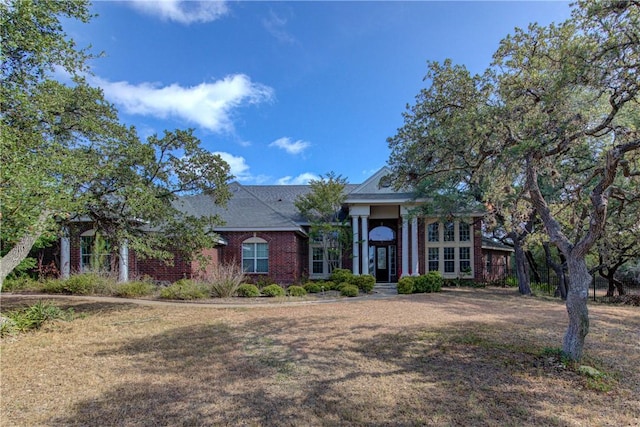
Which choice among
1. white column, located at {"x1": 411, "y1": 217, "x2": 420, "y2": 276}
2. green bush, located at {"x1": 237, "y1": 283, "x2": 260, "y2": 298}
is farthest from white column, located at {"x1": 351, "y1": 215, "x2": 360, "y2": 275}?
green bush, located at {"x1": 237, "y1": 283, "x2": 260, "y2": 298}

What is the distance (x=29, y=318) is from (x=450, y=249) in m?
19.0

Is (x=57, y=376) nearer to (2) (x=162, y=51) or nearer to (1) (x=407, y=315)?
(1) (x=407, y=315)

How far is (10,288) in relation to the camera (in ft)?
47.1

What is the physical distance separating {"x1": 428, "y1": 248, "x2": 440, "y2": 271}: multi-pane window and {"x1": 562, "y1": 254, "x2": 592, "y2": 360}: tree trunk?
1548cm

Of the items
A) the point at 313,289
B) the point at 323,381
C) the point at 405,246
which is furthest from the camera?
the point at 405,246

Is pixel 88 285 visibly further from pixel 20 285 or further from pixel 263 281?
pixel 263 281

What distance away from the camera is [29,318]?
26.8 ft

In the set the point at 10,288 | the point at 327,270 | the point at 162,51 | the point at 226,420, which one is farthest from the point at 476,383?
the point at 10,288

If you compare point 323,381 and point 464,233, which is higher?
point 464,233

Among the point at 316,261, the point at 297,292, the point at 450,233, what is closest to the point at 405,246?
the point at 450,233

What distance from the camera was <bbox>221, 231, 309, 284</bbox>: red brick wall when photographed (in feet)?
59.4

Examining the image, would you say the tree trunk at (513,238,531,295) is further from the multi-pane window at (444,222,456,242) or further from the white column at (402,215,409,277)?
the white column at (402,215,409,277)

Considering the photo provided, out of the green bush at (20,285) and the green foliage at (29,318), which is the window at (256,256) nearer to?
the green bush at (20,285)

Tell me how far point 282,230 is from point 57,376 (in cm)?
1289
